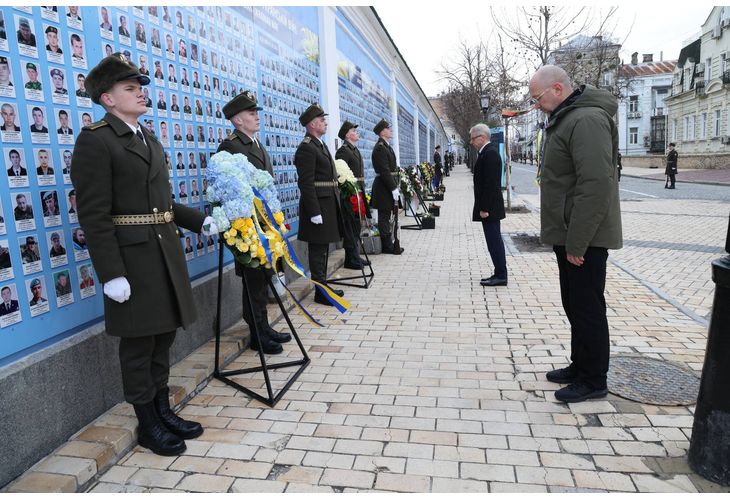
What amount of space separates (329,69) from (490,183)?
3931 mm

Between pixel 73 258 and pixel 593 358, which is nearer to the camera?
pixel 73 258

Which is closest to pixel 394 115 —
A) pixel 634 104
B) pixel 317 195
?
pixel 317 195

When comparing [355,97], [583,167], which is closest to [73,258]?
[583,167]

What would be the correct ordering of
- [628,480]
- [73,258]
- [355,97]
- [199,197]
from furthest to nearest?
1. [355,97]
2. [199,197]
3. [73,258]
4. [628,480]

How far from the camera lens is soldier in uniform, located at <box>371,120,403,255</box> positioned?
8.58m

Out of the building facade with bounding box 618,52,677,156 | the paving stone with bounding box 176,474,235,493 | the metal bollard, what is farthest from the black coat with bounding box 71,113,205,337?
the building facade with bounding box 618,52,677,156

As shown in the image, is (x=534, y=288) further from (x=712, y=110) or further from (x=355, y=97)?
(x=712, y=110)

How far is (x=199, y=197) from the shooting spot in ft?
14.9

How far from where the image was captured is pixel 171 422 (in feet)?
10.4

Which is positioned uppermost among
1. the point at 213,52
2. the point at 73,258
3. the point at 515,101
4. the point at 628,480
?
the point at 515,101

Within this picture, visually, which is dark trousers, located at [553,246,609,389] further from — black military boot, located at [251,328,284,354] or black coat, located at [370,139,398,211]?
black coat, located at [370,139,398,211]

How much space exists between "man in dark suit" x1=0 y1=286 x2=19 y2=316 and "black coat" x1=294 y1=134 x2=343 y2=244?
3.19 m

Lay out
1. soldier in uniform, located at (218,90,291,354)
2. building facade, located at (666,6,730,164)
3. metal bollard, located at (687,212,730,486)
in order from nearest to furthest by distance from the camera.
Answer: metal bollard, located at (687,212,730,486), soldier in uniform, located at (218,90,291,354), building facade, located at (666,6,730,164)

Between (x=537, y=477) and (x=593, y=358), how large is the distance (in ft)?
3.56
